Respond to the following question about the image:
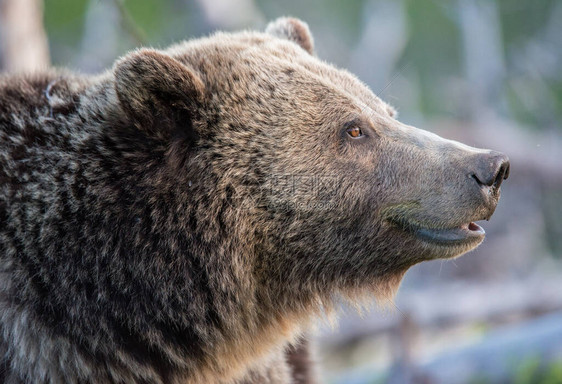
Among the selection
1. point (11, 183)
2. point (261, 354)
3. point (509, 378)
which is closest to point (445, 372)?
point (509, 378)

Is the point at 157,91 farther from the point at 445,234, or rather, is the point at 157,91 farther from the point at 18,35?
the point at 18,35

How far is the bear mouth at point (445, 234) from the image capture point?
12.1 ft

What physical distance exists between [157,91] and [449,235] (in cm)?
171

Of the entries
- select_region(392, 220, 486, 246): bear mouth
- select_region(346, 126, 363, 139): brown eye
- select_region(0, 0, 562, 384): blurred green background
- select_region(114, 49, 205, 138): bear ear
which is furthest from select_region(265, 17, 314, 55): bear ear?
select_region(392, 220, 486, 246): bear mouth

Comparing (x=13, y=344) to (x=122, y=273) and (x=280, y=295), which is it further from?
(x=280, y=295)

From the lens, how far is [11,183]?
351 cm

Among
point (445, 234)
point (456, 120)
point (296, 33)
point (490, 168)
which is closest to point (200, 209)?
point (445, 234)

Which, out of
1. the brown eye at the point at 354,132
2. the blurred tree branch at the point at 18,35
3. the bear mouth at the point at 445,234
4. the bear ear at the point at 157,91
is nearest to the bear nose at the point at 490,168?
the bear mouth at the point at 445,234

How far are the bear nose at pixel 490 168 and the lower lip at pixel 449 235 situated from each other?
0.29 meters

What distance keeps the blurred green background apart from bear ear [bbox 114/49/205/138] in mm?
1593

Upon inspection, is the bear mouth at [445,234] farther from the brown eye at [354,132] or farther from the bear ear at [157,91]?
the bear ear at [157,91]

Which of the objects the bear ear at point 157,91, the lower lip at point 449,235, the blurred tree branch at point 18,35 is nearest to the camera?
the bear ear at point 157,91

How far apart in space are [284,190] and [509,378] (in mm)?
A: 3442

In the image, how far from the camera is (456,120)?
16000 millimetres
